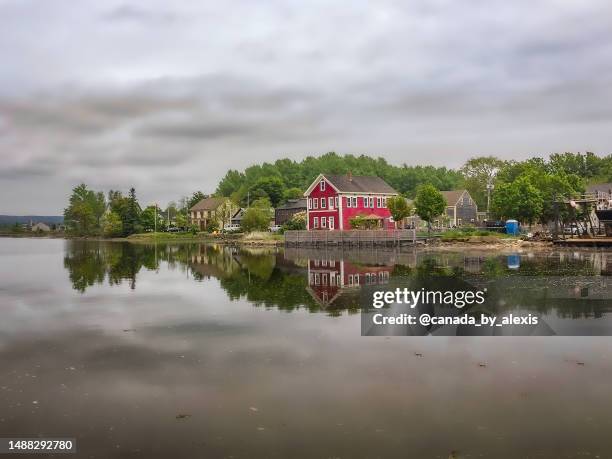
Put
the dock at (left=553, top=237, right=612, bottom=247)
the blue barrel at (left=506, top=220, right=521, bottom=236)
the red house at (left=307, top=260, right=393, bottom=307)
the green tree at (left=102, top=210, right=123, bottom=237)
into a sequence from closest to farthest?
the red house at (left=307, top=260, right=393, bottom=307) < the dock at (left=553, top=237, right=612, bottom=247) < the blue barrel at (left=506, top=220, right=521, bottom=236) < the green tree at (left=102, top=210, right=123, bottom=237)

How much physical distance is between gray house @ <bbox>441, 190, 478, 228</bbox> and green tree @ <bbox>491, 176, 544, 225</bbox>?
21.7 metres

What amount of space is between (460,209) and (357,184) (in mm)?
29722

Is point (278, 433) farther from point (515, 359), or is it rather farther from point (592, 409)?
point (515, 359)

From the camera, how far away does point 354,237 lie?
227 feet

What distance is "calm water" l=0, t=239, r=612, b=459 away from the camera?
8.98m

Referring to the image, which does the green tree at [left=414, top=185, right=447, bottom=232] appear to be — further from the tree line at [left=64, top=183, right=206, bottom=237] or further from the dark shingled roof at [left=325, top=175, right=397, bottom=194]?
the tree line at [left=64, top=183, right=206, bottom=237]

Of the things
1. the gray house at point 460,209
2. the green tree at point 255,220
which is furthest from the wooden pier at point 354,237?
the gray house at point 460,209

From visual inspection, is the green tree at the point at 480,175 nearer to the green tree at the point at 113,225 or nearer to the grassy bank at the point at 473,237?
the grassy bank at the point at 473,237

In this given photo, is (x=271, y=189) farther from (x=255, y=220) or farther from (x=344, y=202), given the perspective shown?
(x=344, y=202)

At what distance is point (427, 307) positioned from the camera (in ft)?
70.8

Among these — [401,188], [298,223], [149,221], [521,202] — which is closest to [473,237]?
[521,202]

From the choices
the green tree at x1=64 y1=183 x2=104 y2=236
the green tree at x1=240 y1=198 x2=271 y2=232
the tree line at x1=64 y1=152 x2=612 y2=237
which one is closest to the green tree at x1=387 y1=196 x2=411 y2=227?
the tree line at x1=64 y1=152 x2=612 y2=237

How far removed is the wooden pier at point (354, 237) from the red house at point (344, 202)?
608 centimetres

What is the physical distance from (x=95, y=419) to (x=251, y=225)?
8530 cm
